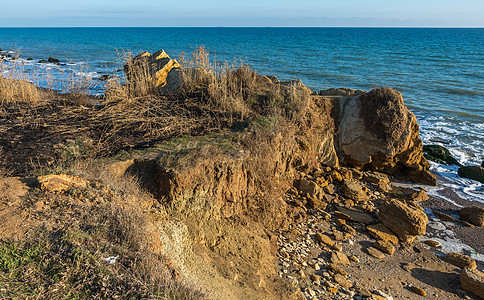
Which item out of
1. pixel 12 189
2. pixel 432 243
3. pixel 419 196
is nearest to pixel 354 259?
pixel 432 243

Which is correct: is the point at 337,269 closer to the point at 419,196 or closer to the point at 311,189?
the point at 311,189

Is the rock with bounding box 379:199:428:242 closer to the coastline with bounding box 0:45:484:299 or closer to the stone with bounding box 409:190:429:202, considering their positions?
the coastline with bounding box 0:45:484:299

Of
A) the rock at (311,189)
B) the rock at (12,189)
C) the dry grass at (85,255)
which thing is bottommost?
the rock at (311,189)

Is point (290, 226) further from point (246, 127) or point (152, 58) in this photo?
point (152, 58)

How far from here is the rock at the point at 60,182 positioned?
157 inches

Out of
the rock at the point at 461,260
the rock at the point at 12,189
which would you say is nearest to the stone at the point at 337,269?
the rock at the point at 461,260

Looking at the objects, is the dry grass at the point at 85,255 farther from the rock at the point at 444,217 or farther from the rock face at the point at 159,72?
the rock at the point at 444,217

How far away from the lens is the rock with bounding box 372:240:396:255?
20.3ft

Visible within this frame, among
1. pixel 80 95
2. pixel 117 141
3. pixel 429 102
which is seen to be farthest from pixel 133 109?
pixel 429 102

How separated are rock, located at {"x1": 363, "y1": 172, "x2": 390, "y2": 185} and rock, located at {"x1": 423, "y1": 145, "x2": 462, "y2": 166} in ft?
11.1

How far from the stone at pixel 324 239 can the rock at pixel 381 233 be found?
38.7 inches

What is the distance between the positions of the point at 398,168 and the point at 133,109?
292 inches

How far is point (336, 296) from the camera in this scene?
489 cm

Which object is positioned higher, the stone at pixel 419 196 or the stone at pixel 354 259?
the stone at pixel 419 196
